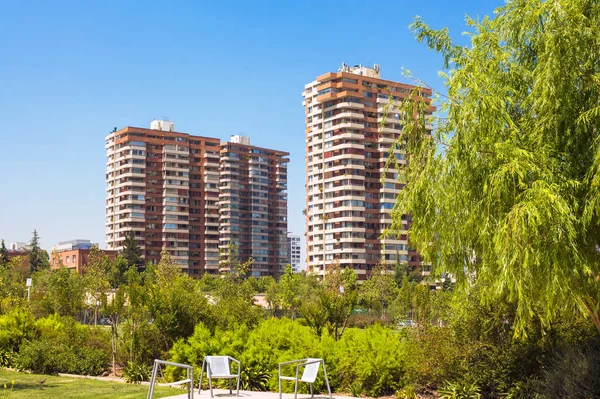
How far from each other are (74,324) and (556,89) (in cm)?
1726

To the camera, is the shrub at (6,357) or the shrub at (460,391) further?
the shrub at (6,357)

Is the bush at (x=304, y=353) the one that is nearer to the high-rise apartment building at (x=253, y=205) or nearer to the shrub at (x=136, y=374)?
the shrub at (x=136, y=374)

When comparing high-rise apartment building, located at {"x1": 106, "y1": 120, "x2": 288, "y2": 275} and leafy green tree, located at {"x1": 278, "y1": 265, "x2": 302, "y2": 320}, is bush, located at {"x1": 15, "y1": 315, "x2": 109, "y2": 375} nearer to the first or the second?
A: leafy green tree, located at {"x1": 278, "y1": 265, "x2": 302, "y2": 320}

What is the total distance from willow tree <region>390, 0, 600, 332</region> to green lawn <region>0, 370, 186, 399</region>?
22.0 ft

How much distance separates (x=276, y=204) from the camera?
501ft

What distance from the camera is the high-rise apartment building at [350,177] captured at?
108m

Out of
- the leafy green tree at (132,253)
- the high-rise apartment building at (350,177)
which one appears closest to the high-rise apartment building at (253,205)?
the leafy green tree at (132,253)

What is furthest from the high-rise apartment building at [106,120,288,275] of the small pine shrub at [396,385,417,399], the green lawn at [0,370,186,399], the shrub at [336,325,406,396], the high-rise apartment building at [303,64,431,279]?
the small pine shrub at [396,385,417,399]

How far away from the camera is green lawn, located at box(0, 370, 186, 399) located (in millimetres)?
14219

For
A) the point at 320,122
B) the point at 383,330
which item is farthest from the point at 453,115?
the point at 320,122

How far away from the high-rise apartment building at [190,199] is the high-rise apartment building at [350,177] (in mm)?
21407

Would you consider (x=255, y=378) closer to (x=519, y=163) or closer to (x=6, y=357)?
(x=519, y=163)

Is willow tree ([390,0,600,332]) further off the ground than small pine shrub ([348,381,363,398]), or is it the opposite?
willow tree ([390,0,600,332])

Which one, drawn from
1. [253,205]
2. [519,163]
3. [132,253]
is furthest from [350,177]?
[519,163]
